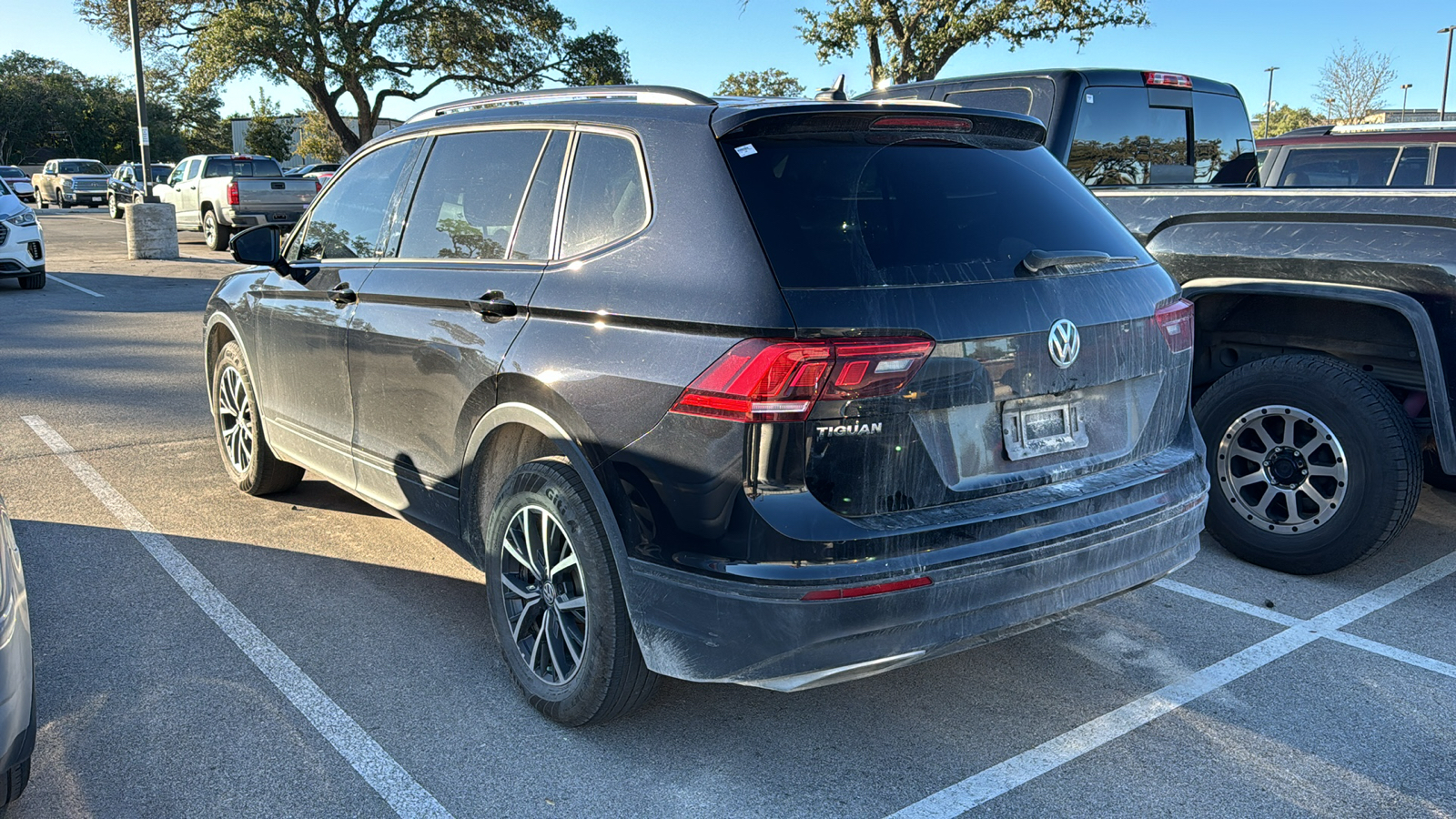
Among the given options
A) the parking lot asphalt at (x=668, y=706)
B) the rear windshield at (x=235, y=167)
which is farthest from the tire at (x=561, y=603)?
the rear windshield at (x=235, y=167)

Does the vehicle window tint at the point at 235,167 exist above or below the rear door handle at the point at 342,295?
above

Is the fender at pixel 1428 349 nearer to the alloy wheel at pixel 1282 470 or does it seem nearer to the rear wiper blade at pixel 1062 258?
the alloy wheel at pixel 1282 470

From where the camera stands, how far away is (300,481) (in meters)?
5.62

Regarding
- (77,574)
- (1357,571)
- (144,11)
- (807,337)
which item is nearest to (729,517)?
(807,337)

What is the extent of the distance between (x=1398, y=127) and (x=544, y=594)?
791cm

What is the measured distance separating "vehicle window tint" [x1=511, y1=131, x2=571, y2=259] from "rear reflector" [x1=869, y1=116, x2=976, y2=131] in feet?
3.31

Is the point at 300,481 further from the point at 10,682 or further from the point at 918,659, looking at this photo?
the point at 918,659

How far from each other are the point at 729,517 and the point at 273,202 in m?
22.2

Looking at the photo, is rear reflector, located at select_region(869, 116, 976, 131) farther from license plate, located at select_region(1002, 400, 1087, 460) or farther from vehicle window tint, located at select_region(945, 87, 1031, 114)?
vehicle window tint, located at select_region(945, 87, 1031, 114)

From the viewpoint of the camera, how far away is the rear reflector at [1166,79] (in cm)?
625

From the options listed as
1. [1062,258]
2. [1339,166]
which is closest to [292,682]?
[1062,258]

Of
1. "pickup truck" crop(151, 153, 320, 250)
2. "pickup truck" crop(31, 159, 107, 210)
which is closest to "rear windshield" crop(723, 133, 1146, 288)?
"pickup truck" crop(151, 153, 320, 250)

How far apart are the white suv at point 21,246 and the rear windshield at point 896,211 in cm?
1404

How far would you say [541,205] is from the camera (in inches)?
134
